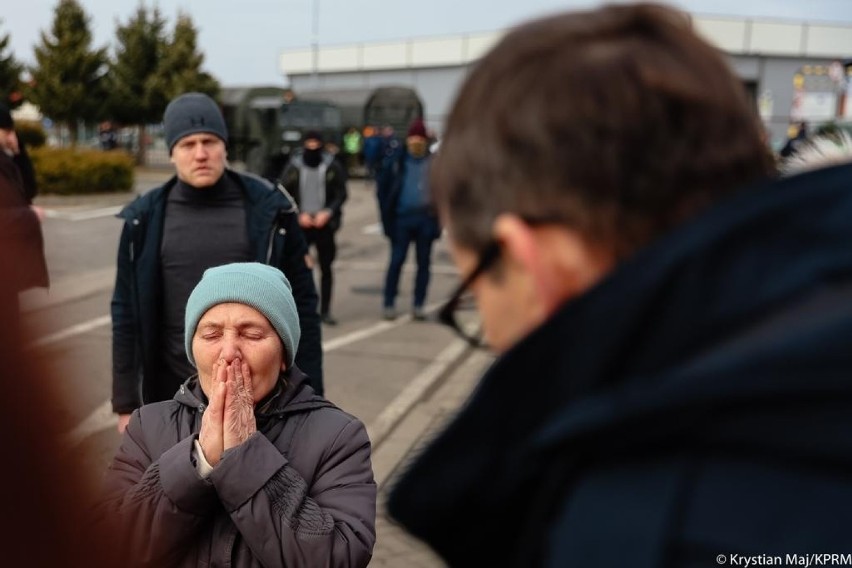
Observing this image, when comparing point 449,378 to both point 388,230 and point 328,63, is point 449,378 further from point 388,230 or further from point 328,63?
point 328,63

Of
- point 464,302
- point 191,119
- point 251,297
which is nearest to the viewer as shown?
point 464,302

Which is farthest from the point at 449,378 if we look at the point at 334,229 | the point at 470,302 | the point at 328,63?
the point at 328,63

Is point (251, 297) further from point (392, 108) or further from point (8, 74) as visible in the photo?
point (8, 74)

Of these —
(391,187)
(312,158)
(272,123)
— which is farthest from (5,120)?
(272,123)

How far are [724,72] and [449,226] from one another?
12.3 inches

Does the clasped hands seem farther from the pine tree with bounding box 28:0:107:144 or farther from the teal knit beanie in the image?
the pine tree with bounding box 28:0:107:144

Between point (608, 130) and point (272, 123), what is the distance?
28.2 m

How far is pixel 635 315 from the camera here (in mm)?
737

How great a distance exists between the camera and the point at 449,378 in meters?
6.76

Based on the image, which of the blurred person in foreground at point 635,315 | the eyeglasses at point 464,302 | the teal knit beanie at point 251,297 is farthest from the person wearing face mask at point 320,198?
the blurred person in foreground at point 635,315

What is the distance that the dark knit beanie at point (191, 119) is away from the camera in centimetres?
361

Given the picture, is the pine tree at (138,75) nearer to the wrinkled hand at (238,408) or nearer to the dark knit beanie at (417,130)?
the dark knit beanie at (417,130)

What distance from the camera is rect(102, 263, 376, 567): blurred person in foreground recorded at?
1.99 m

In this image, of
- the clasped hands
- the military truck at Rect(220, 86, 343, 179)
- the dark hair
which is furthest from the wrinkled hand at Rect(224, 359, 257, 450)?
the military truck at Rect(220, 86, 343, 179)
